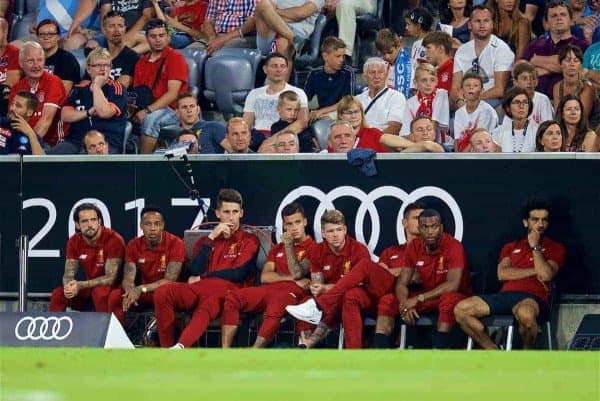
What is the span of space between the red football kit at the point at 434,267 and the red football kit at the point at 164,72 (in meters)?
3.36

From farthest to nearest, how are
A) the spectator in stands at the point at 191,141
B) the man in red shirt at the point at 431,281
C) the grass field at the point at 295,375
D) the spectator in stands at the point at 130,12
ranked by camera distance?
the spectator in stands at the point at 130,12 < the spectator in stands at the point at 191,141 < the man in red shirt at the point at 431,281 < the grass field at the point at 295,375

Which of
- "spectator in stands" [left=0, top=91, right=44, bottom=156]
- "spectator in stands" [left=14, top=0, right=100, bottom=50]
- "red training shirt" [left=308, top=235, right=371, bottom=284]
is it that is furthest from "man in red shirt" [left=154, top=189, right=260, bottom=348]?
"spectator in stands" [left=14, top=0, right=100, bottom=50]

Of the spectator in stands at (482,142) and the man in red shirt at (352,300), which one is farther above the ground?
the spectator in stands at (482,142)

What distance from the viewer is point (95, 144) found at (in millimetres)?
15219

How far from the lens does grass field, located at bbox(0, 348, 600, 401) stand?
9930mm

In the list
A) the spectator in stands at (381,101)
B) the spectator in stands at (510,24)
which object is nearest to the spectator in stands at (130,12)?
the spectator in stands at (381,101)

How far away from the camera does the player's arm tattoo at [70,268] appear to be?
1473 cm

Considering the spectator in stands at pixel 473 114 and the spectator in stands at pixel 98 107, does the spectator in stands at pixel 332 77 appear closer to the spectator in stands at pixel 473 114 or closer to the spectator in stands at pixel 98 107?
the spectator in stands at pixel 473 114

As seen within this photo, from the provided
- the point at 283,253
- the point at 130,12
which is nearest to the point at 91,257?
the point at 283,253

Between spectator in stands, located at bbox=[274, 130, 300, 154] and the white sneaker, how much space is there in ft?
5.06

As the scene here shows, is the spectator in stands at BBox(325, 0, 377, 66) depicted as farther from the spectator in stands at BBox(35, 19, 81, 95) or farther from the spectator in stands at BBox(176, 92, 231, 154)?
the spectator in stands at BBox(35, 19, 81, 95)

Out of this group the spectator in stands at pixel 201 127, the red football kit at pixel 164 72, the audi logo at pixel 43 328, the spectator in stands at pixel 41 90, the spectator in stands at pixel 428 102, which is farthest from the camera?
the red football kit at pixel 164 72

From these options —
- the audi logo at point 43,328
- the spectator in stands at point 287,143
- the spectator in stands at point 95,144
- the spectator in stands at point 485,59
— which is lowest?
the audi logo at point 43,328

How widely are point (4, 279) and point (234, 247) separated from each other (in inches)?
81.2
